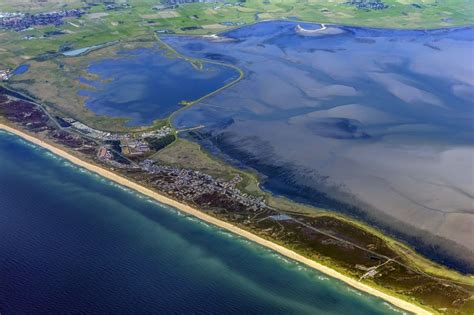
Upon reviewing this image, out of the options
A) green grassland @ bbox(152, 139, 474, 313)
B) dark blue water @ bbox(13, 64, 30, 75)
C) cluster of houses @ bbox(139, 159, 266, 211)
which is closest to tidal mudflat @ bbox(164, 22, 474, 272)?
green grassland @ bbox(152, 139, 474, 313)

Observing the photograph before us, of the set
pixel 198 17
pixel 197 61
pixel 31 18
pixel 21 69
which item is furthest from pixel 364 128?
pixel 31 18

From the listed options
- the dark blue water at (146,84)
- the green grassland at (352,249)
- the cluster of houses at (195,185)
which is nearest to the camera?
the green grassland at (352,249)

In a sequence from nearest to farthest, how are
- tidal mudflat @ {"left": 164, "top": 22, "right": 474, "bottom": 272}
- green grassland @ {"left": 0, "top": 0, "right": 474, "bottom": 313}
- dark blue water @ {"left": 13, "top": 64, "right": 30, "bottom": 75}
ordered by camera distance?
green grassland @ {"left": 0, "top": 0, "right": 474, "bottom": 313} → tidal mudflat @ {"left": 164, "top": 22, "right": 474, "bottom": 272} → dark blue water @ {"left": 13, "top": 64, "right": 30, "bottom": 75}

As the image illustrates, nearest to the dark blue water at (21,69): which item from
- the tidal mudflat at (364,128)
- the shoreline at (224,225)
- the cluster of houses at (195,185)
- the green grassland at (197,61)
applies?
the green grassland at (197,61)

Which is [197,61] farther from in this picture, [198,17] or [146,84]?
[198,17]

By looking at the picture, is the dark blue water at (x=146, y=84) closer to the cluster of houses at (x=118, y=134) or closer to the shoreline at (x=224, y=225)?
the cluster of houses at (x=118, y=134)

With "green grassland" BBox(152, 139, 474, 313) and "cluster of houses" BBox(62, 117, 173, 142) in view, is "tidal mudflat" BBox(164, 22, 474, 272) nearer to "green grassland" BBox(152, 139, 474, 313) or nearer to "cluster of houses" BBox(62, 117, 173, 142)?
"green grassland" BBox(152, 139, 474, 313)

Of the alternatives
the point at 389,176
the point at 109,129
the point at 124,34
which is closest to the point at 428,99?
the point at 389,176
